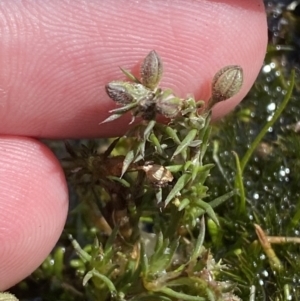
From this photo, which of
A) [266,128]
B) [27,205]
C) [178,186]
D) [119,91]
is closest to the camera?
[119,91]

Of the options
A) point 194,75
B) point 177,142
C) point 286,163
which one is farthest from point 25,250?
point 286,163

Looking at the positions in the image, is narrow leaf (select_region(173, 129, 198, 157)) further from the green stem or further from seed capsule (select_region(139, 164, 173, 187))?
the green stem

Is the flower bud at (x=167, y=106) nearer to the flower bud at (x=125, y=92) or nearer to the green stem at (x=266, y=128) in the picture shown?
the flower bud at (x=125, y=92)

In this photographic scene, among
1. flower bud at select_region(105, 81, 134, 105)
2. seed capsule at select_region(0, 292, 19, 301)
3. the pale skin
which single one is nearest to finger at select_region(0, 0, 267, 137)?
the pale skin

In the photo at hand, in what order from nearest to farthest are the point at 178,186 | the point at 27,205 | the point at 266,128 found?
the point at 178,186 → the point at 27,205 → the point at 266,128

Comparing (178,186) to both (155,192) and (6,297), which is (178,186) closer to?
(155,192)

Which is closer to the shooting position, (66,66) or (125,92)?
(125,92)

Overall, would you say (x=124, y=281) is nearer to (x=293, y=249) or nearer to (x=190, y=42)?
(x=293, y=249)

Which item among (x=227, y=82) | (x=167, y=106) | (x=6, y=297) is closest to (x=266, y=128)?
(x=227, y=82)
